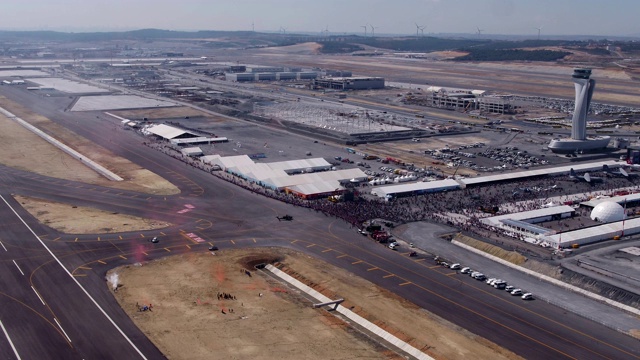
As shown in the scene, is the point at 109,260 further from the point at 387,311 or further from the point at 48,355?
the point at 387,311

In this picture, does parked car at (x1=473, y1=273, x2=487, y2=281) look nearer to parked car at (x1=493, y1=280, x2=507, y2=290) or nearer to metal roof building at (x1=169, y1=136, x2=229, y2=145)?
parked car at (x1=493, y1=280, x2=507, y2=290)

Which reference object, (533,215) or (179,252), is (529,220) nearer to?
(533,215)

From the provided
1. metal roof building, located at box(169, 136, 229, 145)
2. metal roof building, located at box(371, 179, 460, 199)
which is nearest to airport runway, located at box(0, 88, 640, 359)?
metal roof building, located at box(371, 179, 460, 199)

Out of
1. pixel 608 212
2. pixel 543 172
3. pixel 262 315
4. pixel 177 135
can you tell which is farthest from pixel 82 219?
pixel 543 172

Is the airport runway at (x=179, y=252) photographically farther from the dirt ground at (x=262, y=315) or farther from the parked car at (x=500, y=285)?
the dirt ground at (x=262, y=315)

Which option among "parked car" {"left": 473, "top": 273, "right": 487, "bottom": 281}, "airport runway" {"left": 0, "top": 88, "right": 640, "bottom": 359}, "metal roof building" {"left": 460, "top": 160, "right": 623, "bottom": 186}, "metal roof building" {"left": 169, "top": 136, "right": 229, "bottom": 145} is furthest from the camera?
"metal roof building" {"left": 169, "top": 136, "right": 229, "bottom": 145}

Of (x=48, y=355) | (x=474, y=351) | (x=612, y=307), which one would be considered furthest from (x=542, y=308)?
(x=48, y=355)
